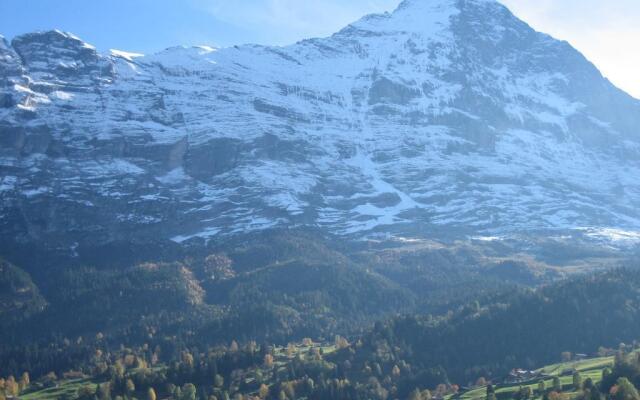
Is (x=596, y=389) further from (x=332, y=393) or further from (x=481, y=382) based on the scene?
(x=332, y=393)

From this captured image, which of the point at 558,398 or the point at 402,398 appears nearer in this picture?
the point at 558,398

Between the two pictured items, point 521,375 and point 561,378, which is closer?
point 561,378

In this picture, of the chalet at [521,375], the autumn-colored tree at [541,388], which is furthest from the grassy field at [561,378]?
the chalet at [521,375]

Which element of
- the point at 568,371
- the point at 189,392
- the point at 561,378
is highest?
the point at 561,378

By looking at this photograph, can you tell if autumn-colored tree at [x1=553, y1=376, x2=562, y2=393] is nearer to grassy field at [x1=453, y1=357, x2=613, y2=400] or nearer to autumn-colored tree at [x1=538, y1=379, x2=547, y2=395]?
grassy field at [x1=453, y1=357, x2=613, y2=400]

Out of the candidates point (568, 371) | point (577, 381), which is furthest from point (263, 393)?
point (577, 381)

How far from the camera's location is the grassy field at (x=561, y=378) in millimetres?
169812

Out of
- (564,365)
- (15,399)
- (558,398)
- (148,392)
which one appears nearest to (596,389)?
(558,398)

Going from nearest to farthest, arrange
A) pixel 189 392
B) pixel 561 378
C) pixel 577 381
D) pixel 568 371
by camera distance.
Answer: pixel 577 381 < pixel 561 378 < pixel 568 371 < pixel 189 392

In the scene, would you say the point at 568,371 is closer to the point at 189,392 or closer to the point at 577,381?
the point at 577,381

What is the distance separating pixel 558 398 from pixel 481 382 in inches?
1739

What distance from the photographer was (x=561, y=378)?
17812cm

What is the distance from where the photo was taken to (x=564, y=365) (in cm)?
19788

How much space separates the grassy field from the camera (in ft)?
557
